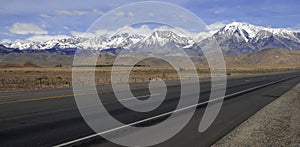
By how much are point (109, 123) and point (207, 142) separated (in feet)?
9.93

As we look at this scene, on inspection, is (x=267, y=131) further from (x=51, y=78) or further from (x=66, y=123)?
(x=51, y=78)

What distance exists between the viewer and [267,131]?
10.3m

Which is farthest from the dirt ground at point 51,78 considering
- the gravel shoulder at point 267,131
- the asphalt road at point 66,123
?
the gravel shoulder at point 267,131

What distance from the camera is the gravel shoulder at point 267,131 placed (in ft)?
28.7

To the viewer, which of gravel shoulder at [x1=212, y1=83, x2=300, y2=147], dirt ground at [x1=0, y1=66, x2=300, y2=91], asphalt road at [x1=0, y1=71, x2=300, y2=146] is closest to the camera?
asphalt road at [x1=0, y1=71, x2=300, y2=146]

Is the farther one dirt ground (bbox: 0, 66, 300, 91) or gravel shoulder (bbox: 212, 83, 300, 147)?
dirt ground (bbox: 0, 66, 300, 91)

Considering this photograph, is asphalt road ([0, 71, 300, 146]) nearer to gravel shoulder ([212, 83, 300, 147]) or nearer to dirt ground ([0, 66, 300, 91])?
gravel shoulder ([212, 83, 300, 147])

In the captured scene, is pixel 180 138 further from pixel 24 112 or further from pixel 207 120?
pixel 24 112

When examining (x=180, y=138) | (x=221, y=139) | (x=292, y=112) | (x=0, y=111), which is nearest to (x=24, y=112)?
(x=0, y=111)

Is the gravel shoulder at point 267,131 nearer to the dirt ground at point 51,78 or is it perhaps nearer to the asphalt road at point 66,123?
the asphalt road at point 66,123

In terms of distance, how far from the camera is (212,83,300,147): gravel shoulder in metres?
8.73

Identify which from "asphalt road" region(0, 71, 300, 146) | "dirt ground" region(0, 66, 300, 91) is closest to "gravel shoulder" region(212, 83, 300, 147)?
"asphalt road" region(0, 71, 300, 146)

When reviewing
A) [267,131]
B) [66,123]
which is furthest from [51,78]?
[267,131]

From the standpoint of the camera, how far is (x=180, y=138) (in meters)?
8.88
